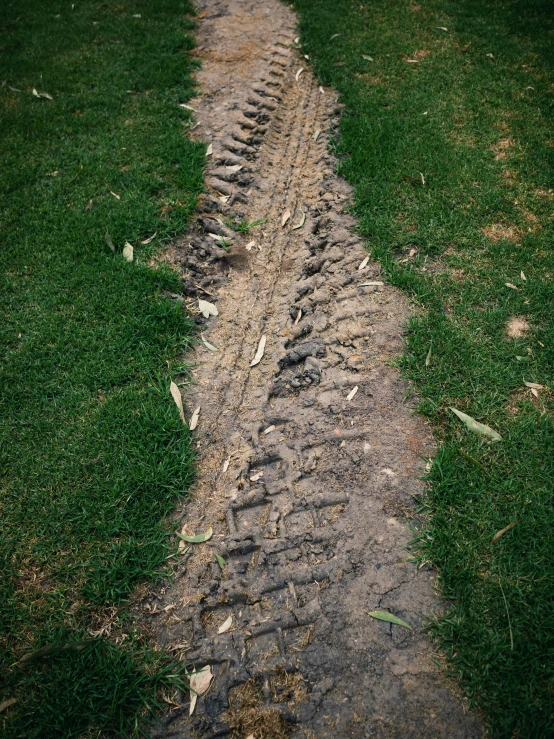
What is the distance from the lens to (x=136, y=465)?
8.45ft

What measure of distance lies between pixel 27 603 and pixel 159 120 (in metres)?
4.13

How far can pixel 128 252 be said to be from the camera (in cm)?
353

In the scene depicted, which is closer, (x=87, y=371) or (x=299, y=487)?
(x=299, y=487)

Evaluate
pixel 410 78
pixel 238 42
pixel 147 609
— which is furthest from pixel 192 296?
pixel 238 42

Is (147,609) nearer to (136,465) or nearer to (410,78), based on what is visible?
(136,465)

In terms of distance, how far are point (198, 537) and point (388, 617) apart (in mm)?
934

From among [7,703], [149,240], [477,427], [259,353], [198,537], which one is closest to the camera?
[7,703]

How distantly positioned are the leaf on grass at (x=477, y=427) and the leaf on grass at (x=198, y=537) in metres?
1.42

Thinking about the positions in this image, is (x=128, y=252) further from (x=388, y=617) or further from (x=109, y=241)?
(x=388, y=617)

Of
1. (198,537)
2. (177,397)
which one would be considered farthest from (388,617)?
(177,397)

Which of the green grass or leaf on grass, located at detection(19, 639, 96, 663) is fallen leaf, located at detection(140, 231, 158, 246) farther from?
leaf on grass, located at detection(19, 639, 96, 663)

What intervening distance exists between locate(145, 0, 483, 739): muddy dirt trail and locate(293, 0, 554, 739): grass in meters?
0.15

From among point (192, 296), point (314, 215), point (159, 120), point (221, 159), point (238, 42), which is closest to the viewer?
point (192, 296)

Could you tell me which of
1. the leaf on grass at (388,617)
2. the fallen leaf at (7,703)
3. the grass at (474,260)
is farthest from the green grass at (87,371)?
the grass at (474,260)
